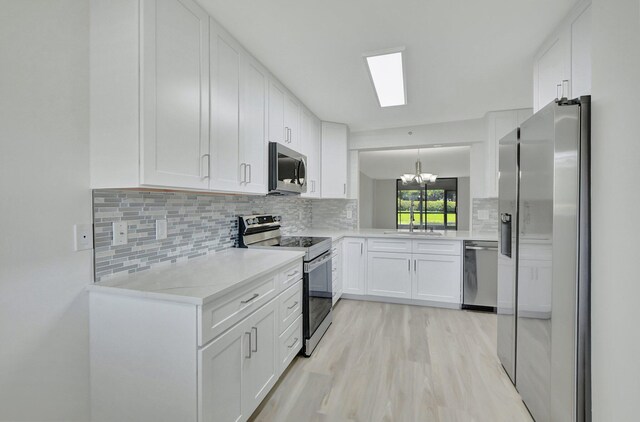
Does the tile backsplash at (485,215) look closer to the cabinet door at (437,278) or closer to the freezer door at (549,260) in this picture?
the cabinet door at (437,278)

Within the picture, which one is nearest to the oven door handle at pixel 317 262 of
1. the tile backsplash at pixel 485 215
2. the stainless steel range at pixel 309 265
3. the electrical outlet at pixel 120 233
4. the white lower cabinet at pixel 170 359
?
the stainless steel range at pixel 309 265

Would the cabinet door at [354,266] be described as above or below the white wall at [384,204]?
below

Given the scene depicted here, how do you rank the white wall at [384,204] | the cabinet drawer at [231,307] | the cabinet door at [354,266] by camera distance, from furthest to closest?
the white wall at [384,204] → the cabinet door at [354,266] → the cabinet drawer at [231,307]

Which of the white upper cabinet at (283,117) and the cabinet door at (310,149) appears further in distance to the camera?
the cabinet door at (310,149)

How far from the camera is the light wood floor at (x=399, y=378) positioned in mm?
1731

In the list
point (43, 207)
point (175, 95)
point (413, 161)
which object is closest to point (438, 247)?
point (175, 95)

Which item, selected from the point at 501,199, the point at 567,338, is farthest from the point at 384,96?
the point at 567,338

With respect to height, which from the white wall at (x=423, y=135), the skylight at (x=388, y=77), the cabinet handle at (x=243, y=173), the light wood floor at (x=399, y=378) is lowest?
the light wood floor at (x=399, y=378)

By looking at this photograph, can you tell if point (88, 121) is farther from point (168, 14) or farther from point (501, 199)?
point (501, 199)

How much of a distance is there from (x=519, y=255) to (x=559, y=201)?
56cm

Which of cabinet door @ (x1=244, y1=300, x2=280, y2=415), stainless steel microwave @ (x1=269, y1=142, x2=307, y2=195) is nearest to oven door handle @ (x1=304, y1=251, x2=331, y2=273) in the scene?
cabinet door @ (x1=244, y1=300, x2=280, y2=415)

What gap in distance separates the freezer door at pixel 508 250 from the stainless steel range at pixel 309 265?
56.1 inches

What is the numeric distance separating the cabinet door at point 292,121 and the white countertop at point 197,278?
1.27 metres

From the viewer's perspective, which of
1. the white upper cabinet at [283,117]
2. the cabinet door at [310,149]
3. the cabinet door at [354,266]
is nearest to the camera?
the white upper cabinet at [283,117]
